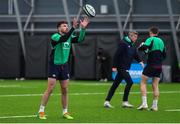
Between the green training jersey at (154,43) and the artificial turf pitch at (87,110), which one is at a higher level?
the green training jersey at (154,43)

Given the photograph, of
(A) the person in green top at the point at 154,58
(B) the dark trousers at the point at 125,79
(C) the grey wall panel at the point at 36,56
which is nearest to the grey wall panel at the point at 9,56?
(C) the grey wall panel at the point at 36,56

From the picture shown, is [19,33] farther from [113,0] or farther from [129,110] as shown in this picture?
[129,110]

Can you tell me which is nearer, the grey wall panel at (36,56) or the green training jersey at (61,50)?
the green training jersey at (61,50)

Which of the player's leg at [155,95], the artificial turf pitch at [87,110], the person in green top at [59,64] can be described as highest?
the person in green top at [59,64]

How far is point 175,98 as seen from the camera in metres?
21.4

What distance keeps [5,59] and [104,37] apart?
6612mm

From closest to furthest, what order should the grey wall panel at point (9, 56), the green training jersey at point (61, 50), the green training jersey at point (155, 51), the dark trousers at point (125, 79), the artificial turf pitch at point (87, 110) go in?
1. the artificial turf pitch at point (87, 110)
2. the green training jersey at point (61, 50)
3. the green training jersey at point (155, 51)
4. the dark trousers at point (125, 79)
5. the grey wall panel at point (9, 56)

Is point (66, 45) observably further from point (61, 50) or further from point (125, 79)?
point (125, 79)

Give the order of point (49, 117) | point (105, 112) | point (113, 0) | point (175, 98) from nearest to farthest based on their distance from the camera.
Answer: point (49, 117)
point (105, 112)
point (175, 98)
point (113, 0)

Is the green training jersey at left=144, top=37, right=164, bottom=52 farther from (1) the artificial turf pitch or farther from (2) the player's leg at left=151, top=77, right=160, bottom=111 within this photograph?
(1) the artificial turf pitch

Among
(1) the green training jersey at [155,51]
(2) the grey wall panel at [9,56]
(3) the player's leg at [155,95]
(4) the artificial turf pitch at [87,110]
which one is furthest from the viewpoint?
(2) the grey wall panel at [9,56]

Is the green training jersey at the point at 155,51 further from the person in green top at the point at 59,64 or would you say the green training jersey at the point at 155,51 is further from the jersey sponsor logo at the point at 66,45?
the jersey sponsor logo at the point at 66,45

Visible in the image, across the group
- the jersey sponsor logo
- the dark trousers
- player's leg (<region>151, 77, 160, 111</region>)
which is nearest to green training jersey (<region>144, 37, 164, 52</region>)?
player's leg (<region>151, 77, 160, 111</region>)

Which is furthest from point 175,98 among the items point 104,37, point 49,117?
point 104,37
